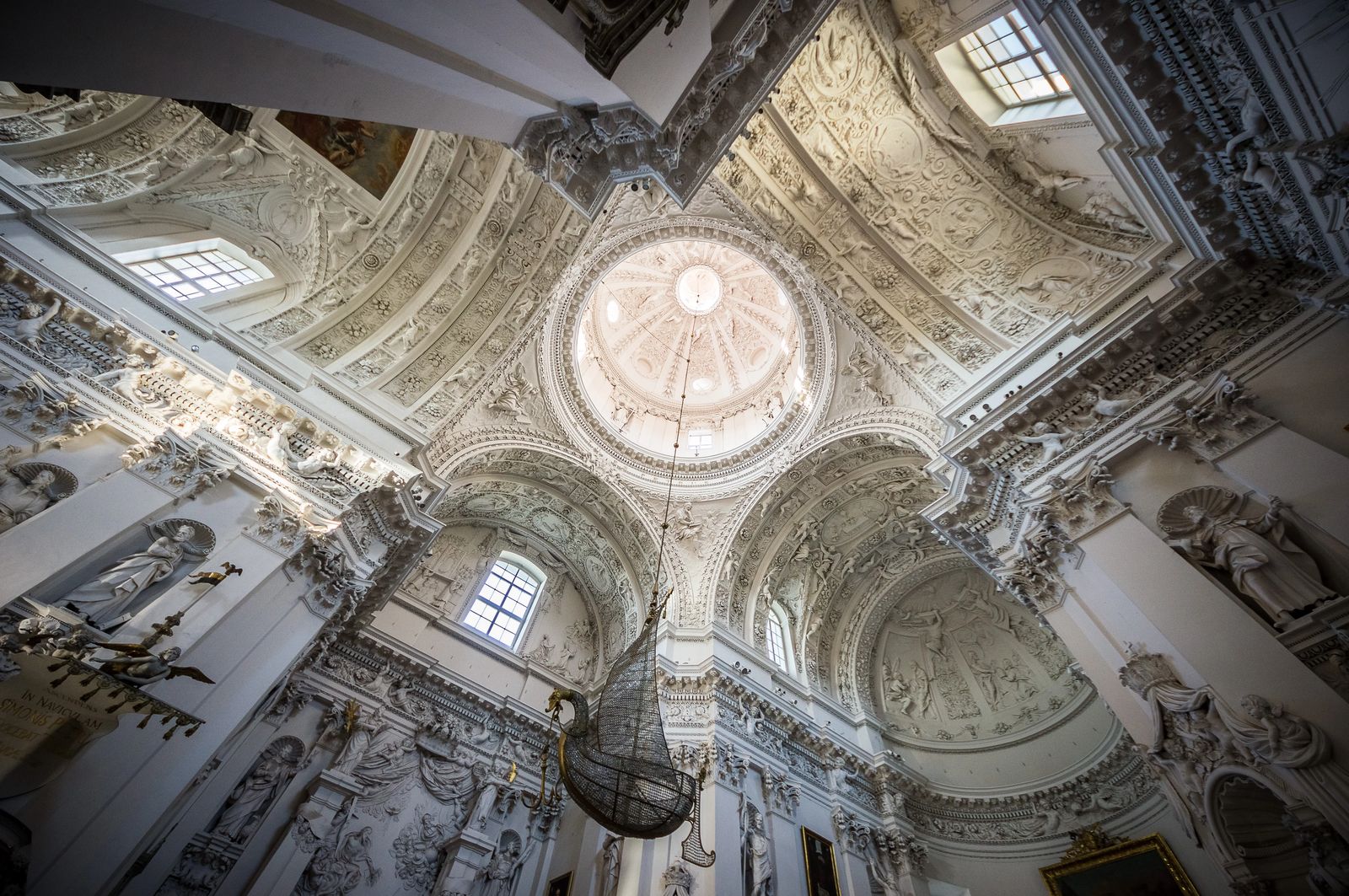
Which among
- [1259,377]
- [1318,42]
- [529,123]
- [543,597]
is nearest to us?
[1318,42]

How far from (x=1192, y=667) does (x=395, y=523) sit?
11166mm

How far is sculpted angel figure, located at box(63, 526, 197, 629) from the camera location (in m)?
6.12

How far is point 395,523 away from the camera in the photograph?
31.3 feet

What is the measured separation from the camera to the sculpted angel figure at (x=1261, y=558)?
575cm

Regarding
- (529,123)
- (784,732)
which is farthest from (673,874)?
(529,123)

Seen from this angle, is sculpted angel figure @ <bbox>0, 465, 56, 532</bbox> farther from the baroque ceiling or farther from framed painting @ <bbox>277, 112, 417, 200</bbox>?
framed painting @ <bbox>277, 112, 417, 200</bbox>

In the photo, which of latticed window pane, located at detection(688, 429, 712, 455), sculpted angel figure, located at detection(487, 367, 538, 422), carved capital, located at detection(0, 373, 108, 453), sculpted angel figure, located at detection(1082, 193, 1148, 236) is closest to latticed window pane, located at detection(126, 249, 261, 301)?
carved capital, located at detection(0, 373, 108, 453)

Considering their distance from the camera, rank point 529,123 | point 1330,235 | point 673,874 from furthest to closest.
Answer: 1. point 673,874
2. point 1330,235
3. point 529,123

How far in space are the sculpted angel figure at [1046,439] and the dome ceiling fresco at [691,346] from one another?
7.42 m

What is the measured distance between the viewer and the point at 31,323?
22.7 ft

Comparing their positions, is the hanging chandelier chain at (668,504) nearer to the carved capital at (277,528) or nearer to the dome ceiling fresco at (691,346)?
the dome ceiling fresco at (691,346)

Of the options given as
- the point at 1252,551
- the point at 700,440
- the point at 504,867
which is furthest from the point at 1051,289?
the point at 504,867

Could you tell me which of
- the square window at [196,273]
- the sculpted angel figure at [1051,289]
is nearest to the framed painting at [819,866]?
the sculpted angel figure at [1051,289]

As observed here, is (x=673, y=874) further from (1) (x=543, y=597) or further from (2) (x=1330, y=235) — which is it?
(2) (x=1330, y=235)
